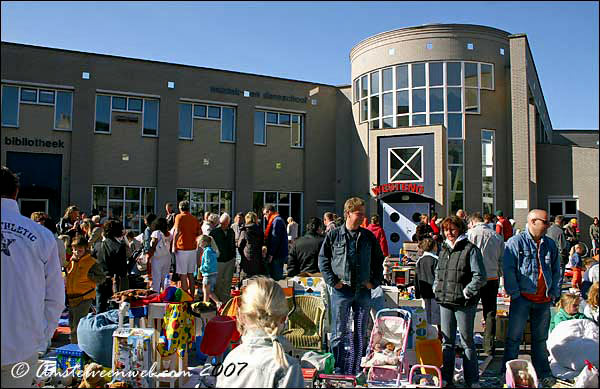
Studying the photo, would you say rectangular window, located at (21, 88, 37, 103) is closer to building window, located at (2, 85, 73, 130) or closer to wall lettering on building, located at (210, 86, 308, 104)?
building window, located at (2, 85, 73, 130)

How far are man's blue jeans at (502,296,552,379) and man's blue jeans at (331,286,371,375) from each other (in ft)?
5.73

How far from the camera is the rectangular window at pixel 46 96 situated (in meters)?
20.8

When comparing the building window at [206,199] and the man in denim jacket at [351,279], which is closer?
the man in denim jacket at [351,279]

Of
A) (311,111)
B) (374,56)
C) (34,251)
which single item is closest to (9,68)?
(311,111)

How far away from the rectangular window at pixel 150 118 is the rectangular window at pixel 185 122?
1199 mm

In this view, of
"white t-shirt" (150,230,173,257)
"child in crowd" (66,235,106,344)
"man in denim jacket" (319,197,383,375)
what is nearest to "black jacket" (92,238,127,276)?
"child in crowd" (66,235,106,344)

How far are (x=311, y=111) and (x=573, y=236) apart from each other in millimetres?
14798

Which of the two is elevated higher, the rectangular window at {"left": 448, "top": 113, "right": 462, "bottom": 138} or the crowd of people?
the rectangular window at {"left": 448, "top": 113, "right": 462, "bottom": 138}

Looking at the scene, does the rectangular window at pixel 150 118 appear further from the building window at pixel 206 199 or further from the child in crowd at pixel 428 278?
the child in crowd at pixel 428 278

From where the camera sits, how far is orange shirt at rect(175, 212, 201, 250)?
1006 centimetres

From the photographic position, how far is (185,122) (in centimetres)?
2389

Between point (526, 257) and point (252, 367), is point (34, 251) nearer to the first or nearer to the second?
point (252, 367)

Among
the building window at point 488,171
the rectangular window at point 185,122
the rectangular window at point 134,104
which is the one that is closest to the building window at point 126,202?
the rectangular window at point 185,122

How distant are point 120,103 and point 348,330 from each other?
19.5 metres
